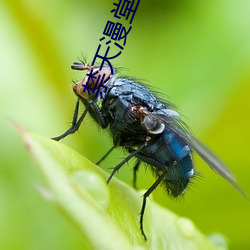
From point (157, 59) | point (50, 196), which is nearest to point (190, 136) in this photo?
point (157, 59)

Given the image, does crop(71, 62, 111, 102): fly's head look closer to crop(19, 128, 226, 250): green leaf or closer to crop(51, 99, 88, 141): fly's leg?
crop(51, 99, 88, 141): fly's leg

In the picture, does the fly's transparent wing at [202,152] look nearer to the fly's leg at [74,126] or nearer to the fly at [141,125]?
the fly at [141,125]

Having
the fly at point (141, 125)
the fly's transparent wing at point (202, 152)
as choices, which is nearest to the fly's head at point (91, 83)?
the fly at point (141, 125)

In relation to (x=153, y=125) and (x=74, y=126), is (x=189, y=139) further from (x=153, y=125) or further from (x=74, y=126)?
(x=74, y=126)

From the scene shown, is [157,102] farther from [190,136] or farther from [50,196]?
[50,196]

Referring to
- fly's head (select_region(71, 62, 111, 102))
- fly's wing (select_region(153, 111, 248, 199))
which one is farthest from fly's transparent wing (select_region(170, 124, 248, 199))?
fly's head (select_region(71, 62, 111, 102))

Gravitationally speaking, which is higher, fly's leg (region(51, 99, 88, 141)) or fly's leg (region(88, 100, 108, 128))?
fly's leg (region(88, 100, 108, 128))

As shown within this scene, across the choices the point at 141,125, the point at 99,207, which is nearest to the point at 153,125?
the point at 141,125

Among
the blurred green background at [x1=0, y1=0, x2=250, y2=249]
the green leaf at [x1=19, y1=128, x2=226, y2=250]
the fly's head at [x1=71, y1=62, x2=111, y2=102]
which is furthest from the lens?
the blurred green background at [x1=0, y1=0, x2=250, y2=249]
